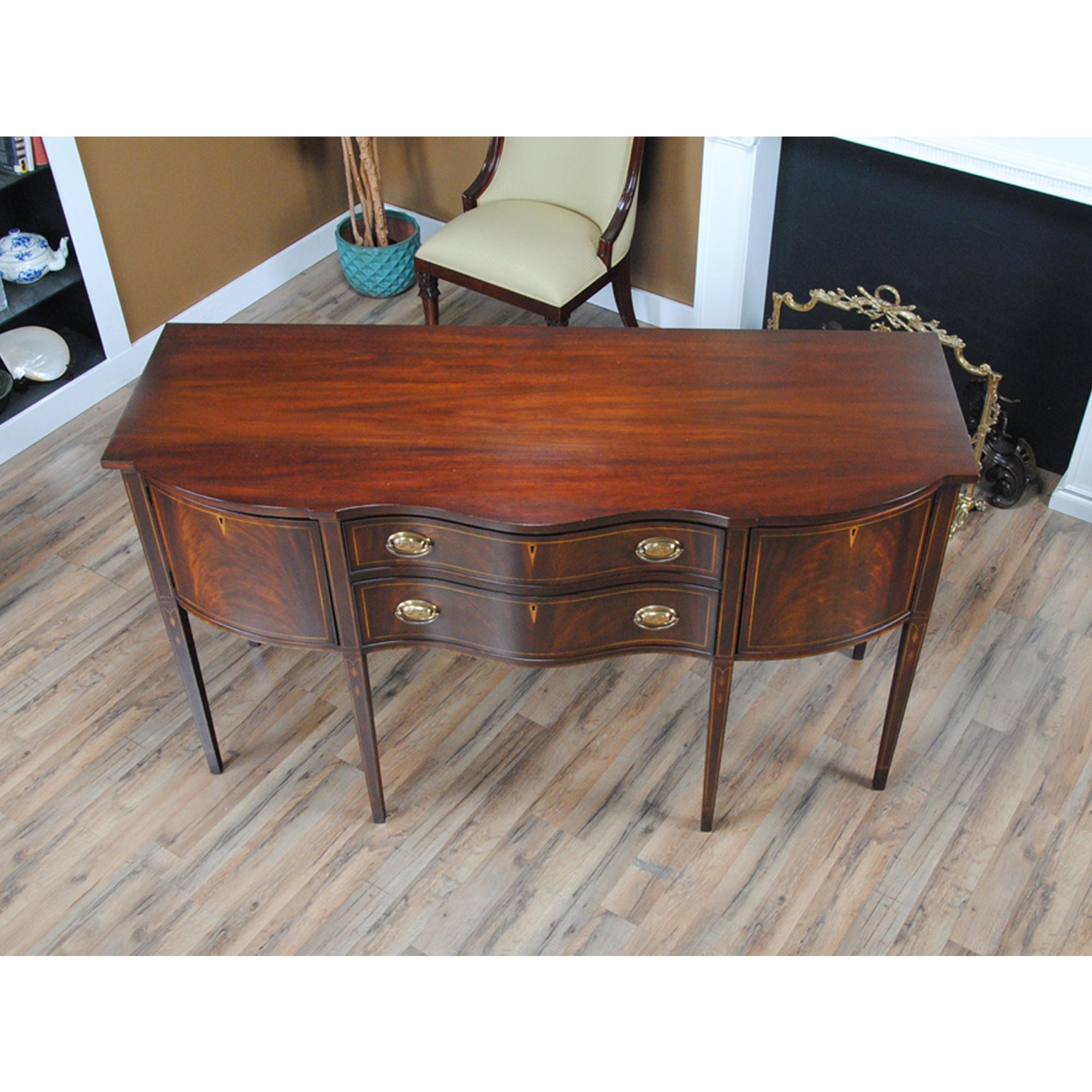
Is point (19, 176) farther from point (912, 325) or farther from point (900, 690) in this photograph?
point (900, 690)

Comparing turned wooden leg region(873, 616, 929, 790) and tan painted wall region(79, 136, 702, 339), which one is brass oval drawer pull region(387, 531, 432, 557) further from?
tan painted wall region(79, 136, 702, 339)

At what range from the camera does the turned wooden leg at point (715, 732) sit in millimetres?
2184

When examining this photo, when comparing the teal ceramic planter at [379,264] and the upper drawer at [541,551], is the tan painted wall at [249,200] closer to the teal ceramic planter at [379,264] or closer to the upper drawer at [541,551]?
the teal ceramic planter at [379,264]

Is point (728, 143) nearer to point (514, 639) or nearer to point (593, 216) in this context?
point (593, 216)

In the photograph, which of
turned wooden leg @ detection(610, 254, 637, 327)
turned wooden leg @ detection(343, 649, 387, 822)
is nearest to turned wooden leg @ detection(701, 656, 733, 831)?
turned wooden leg @ detection(343, 649, 387, 822)

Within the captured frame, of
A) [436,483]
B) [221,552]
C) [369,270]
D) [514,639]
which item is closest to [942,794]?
[514,639]

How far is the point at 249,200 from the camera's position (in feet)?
13.0

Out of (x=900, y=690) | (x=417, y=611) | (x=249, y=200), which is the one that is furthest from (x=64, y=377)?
(x=900, y=690)

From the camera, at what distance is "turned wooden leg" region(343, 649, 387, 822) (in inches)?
87.4

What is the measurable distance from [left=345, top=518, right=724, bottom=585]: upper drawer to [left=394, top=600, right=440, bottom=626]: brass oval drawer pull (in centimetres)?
10

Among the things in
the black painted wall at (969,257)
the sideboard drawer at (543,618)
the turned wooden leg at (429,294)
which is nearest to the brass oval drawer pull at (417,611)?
the sideboard drawer at (543,618)

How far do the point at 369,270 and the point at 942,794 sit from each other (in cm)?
252

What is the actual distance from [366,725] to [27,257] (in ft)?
6.41

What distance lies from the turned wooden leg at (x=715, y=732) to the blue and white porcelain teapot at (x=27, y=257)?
7.76ft
